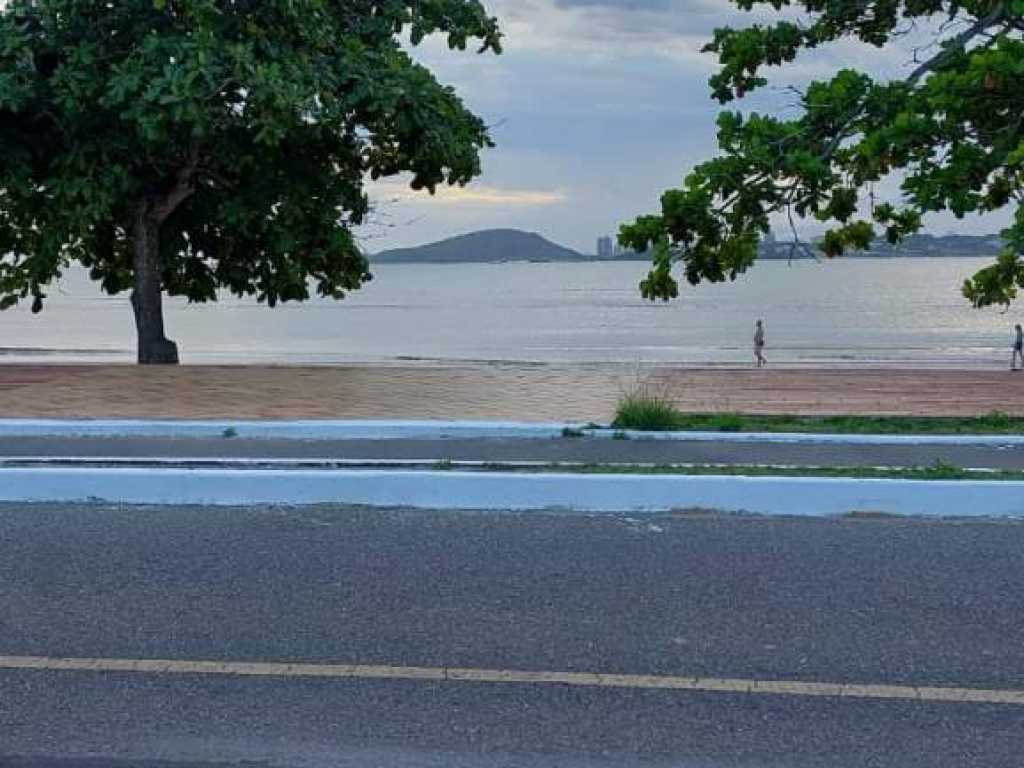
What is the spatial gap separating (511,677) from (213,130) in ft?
38.6

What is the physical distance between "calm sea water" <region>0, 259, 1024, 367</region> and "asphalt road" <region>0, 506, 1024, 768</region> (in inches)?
898

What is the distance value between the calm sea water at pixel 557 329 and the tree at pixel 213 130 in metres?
11.2

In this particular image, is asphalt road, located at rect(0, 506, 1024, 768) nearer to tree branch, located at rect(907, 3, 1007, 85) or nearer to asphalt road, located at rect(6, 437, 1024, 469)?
asphalt road, located at rect(6, 437, 1024, 469)

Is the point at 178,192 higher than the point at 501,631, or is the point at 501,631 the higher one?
the point at 178,192

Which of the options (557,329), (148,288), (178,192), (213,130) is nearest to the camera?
(213,130)

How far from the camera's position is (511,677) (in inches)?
181

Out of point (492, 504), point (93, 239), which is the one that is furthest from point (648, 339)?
point (492, 504)

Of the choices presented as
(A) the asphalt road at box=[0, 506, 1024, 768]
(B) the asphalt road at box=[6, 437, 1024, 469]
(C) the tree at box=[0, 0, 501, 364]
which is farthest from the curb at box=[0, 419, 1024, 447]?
(C) the tree at box=[0, 0, 501, 364]

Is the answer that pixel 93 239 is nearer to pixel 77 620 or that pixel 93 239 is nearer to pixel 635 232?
pixel 635 232

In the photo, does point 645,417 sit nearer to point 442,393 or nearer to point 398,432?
point 398,432

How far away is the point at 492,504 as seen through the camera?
7.53 meters

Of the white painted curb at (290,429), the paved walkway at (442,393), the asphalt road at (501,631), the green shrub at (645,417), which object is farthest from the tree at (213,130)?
the asphalt road at (501,631)

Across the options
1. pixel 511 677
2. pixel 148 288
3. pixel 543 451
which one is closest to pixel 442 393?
pixel 543 451

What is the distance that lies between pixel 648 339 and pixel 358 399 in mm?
48279
